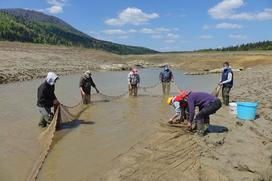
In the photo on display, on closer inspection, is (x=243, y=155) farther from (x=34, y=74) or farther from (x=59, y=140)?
(x=34, y=74)

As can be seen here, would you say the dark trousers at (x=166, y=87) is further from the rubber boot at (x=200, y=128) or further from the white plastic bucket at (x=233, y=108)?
the rubber boot at (x=200, y=128)

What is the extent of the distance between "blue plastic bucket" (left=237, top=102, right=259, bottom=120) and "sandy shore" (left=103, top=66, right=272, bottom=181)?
1.74ft

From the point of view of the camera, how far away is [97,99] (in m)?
17.4

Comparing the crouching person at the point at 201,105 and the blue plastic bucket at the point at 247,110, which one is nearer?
the crouching person at the point at 201,105

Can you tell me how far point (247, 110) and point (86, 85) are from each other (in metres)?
6.75

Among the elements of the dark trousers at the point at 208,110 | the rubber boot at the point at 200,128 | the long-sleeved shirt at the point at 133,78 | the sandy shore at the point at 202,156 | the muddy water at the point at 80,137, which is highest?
the long-sleeved shirt at the point at 133,78

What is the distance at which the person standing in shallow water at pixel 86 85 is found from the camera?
14.9 m

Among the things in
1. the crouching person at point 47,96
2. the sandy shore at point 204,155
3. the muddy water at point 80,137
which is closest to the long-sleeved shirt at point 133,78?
the muddy water at point 80,137

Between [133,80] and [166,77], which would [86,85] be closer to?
[133,80]

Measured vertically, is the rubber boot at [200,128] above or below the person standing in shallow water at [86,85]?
below

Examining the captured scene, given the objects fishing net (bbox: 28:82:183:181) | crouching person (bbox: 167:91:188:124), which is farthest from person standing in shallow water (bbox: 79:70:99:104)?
crouching person (bbox: 167:91:188:124)

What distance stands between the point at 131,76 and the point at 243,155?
10381 millimetres

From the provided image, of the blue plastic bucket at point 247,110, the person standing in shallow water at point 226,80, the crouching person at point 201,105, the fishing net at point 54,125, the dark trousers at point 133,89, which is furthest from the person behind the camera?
the dark trousers at point 133,89

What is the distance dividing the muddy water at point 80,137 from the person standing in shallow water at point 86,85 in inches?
23.6
